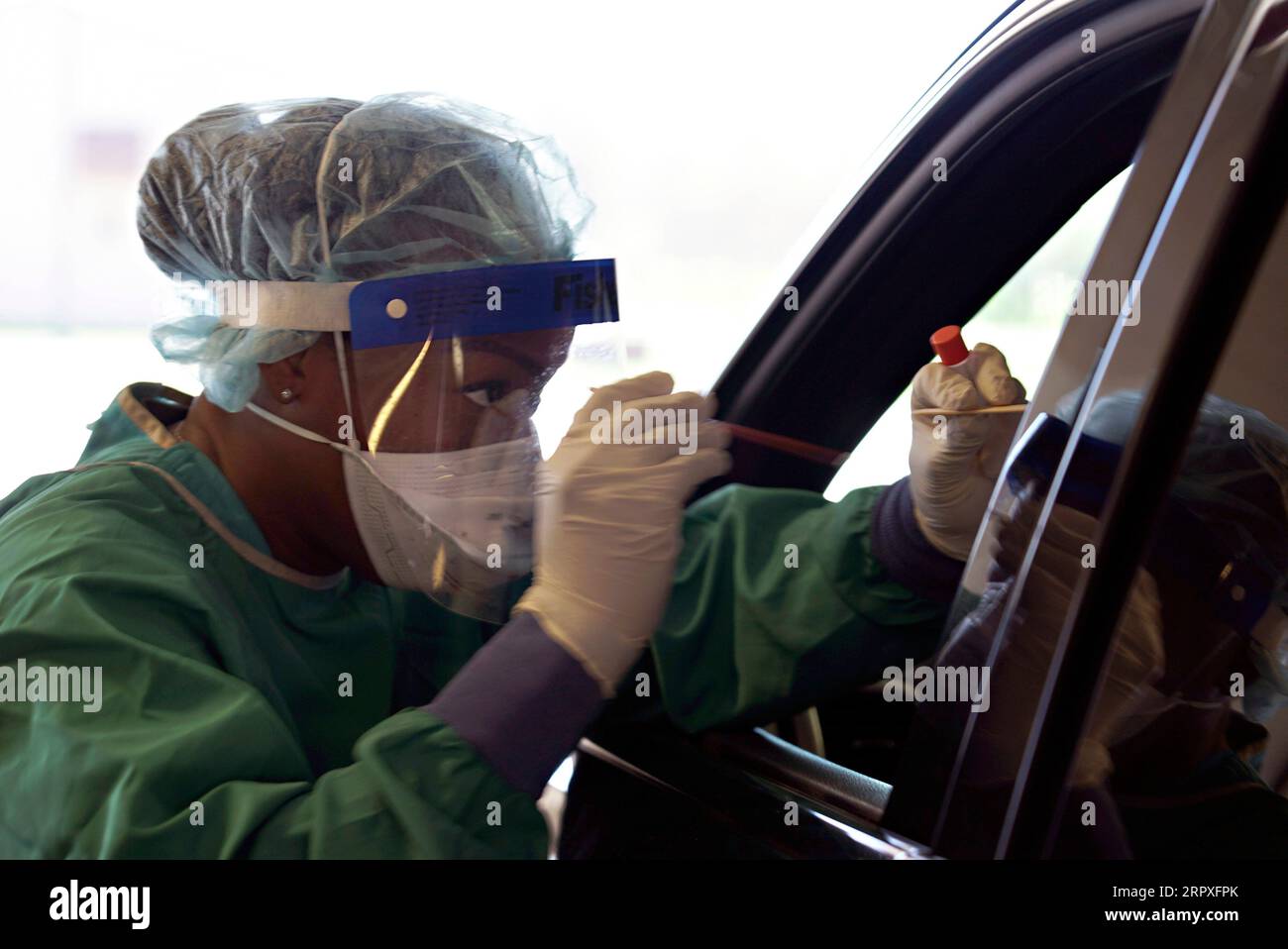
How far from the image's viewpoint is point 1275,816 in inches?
37.3

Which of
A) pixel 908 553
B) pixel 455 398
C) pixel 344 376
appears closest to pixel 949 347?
pixel 908 553

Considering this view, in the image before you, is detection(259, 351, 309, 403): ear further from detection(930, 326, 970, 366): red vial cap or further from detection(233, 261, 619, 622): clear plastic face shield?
detection(930, 326, 970, 366): red vial cap

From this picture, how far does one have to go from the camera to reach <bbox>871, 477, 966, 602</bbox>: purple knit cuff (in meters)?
1.44

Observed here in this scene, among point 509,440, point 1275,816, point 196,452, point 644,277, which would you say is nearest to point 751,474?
Answer: point 644,277

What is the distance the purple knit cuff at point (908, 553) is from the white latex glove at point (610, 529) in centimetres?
32

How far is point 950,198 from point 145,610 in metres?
1.11

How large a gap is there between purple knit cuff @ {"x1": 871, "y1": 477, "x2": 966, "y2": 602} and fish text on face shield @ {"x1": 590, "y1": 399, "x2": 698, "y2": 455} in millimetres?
363

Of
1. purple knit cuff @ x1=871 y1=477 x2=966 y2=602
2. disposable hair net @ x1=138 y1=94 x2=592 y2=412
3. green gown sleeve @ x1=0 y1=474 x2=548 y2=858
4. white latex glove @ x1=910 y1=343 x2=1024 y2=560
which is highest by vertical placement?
disposable hair net @ x1=138 y1=94 x2=592 y2=412

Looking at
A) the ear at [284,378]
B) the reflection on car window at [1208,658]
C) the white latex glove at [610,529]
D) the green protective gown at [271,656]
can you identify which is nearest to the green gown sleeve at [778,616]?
the green protective gown at [271,656]

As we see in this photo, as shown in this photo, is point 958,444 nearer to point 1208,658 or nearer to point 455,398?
point 1208,658

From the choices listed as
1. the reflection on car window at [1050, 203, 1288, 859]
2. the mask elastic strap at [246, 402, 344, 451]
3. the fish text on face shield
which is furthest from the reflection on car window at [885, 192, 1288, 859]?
the mask elastic strap at [246, 402, 344, 451]

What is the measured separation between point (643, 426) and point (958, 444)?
397 millimetres

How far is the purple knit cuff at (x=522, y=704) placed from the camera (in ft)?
3.59

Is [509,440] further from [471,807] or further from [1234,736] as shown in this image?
[1234,736]
